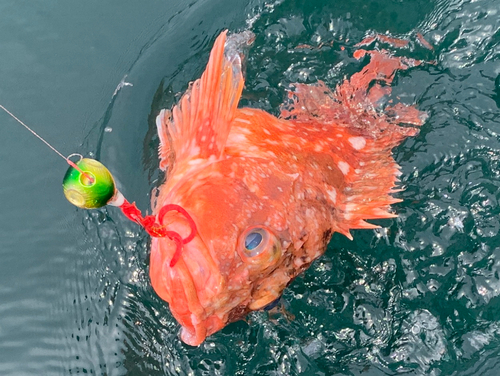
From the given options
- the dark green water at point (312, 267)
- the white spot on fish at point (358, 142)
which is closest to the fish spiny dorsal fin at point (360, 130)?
the white spot on fish at point (358, 142)

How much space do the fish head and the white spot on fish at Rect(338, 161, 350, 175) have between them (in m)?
0.95

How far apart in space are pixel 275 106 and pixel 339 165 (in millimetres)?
1218

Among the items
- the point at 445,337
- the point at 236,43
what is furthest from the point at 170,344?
the point at 236,43

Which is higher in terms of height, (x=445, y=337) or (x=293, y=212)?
(x=293, y=212)

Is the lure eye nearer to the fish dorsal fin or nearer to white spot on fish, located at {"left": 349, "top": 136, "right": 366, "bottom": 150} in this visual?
the fish dorsal fin

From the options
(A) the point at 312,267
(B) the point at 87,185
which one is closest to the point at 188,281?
(B) the point at 87,185

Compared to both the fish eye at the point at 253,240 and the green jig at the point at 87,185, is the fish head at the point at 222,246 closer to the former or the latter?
the fish eye at the point at 253,240

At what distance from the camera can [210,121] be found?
8.48 feet

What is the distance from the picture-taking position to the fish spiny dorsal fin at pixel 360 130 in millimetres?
3043

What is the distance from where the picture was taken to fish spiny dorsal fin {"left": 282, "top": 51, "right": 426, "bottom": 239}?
3043 millimetres

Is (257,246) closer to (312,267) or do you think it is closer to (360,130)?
(312,267)

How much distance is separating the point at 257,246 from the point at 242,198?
27 cm

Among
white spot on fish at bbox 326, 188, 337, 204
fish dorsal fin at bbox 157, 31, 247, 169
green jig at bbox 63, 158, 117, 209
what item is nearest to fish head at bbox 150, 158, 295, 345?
→ fish dorsal fin at bbox 157, 31, 247, 169

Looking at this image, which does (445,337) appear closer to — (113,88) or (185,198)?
(185,198)
